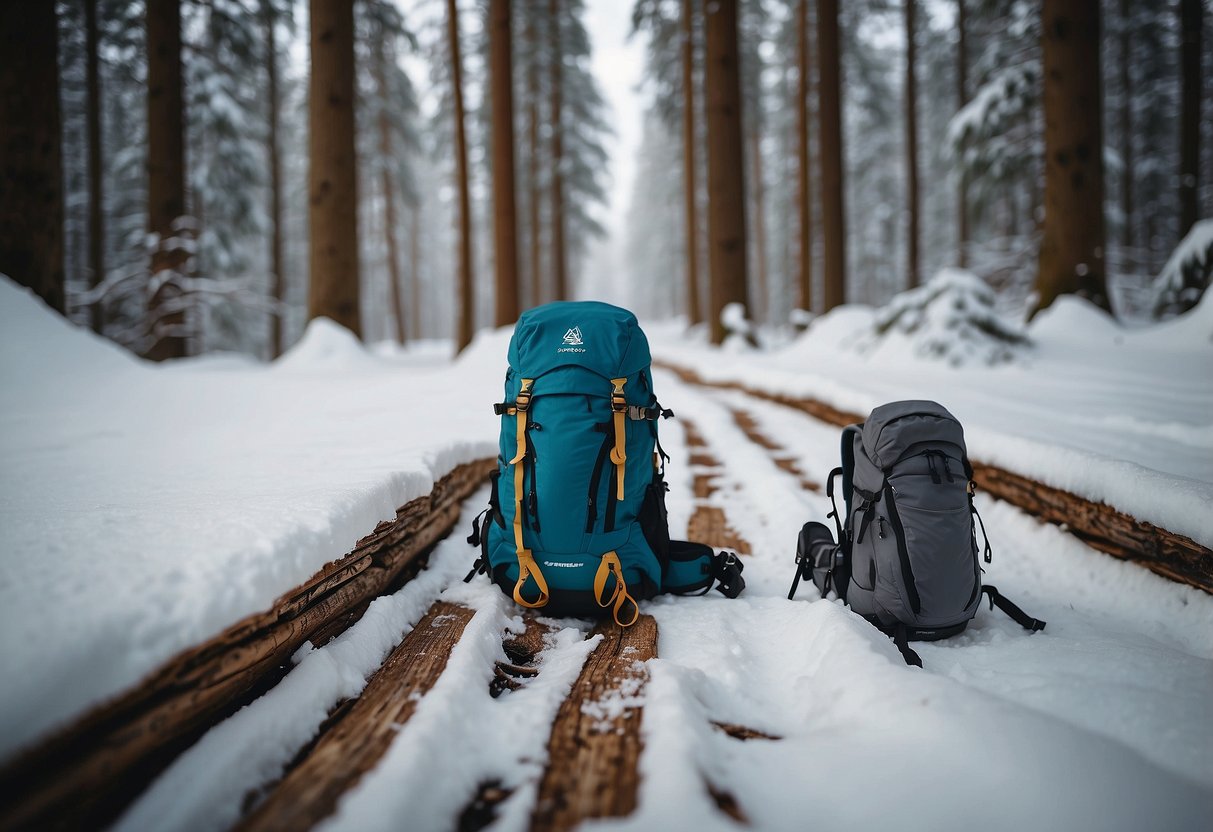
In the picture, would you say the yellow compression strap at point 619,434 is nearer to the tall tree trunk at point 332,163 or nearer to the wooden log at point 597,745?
the wooden log at point 597,745

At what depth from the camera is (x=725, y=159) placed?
1048cm

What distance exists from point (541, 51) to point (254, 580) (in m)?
19.5

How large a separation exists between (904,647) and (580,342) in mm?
1555

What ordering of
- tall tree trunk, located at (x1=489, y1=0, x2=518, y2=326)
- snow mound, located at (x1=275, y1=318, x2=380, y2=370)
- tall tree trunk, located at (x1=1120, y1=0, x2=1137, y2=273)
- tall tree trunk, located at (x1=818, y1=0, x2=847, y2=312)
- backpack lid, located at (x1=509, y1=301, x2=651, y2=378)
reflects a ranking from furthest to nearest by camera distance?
tall tree trunk, located at (x1=1120, y1=0, x2=1137, y2=273)
tall tree trunk, located at (x1=818, y1=0, x2=847, y2=312)
tall tree trunk, located at (x1=489, y1=0, x2=518, y2=326)
snow mound, located at (x1=275, y1=318, x2=380, y2=370)
backpack lid, located at (x1=509, y1=301, x2=651, y2=378)

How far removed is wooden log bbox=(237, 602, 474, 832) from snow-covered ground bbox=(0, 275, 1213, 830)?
6 centimetres

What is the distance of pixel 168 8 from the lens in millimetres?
7762

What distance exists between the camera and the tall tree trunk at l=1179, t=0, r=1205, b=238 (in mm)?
11359

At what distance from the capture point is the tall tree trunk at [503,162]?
1020 centimetres

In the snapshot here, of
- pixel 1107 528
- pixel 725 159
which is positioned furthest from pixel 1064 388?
pixel 725 159

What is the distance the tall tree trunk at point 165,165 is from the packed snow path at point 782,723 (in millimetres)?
8086

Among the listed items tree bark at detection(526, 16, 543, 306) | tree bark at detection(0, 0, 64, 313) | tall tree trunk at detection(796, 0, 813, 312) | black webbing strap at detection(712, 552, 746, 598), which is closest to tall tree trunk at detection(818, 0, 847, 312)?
tall tree trunk at detection(796, 0, 813, 312)

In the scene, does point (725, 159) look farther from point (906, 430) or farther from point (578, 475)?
point (578, 475)

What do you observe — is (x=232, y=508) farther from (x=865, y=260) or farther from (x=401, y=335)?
(x=865, y=260)

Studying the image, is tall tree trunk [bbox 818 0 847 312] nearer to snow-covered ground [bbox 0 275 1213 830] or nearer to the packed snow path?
snow-covered ground [bbox 0 275 1213 830]
